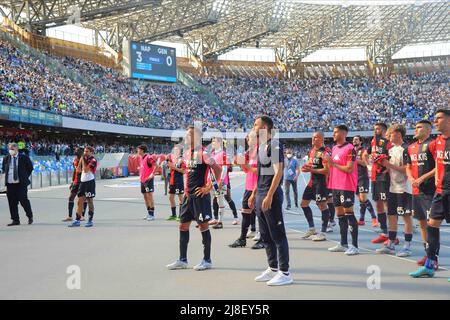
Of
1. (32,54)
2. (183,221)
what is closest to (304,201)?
(183,221)

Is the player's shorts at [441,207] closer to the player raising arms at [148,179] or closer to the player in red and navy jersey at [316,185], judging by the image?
the player in red and navy jersey at [316,185]

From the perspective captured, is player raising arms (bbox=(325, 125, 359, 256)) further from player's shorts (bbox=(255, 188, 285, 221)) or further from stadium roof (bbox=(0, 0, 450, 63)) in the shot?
stadium roof (bbox=(0, 0, 450, 63))

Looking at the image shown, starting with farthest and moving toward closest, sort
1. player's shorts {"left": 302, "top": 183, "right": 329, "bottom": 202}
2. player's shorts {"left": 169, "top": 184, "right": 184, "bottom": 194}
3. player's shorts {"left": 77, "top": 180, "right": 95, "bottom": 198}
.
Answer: player's shorts {"left": 169, "top": 184, "right": 184, "bottom": 194} < player's shorts {"left": 77, "top": 180, "right": 95, "bottom": 198} < player's shorts {"left": 302, "top": 183, "right": 329, "bottom": 202}

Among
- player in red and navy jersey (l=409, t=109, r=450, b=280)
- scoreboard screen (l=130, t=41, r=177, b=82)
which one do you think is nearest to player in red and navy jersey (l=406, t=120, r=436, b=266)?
player in red and navy jersey (l=409, t=109, r=450, b=280)

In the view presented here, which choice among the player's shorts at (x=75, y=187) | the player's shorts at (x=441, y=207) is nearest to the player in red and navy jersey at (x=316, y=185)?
the player's shorts at (x=441, y=207)

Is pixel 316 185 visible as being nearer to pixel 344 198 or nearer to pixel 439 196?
pixel 344 198

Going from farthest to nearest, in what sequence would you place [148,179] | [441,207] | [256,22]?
[256,22] < [148,179] < [441,207]

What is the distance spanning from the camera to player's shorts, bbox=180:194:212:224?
6.20 meters

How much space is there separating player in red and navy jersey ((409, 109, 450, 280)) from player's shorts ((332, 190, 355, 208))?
1589 mm

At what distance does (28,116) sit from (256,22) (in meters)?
31.6

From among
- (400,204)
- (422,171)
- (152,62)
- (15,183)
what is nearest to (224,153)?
(400,204)

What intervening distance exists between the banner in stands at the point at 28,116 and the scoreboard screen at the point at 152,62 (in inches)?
394

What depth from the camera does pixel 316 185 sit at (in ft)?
28.9

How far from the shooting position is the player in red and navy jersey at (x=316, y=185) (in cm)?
845
